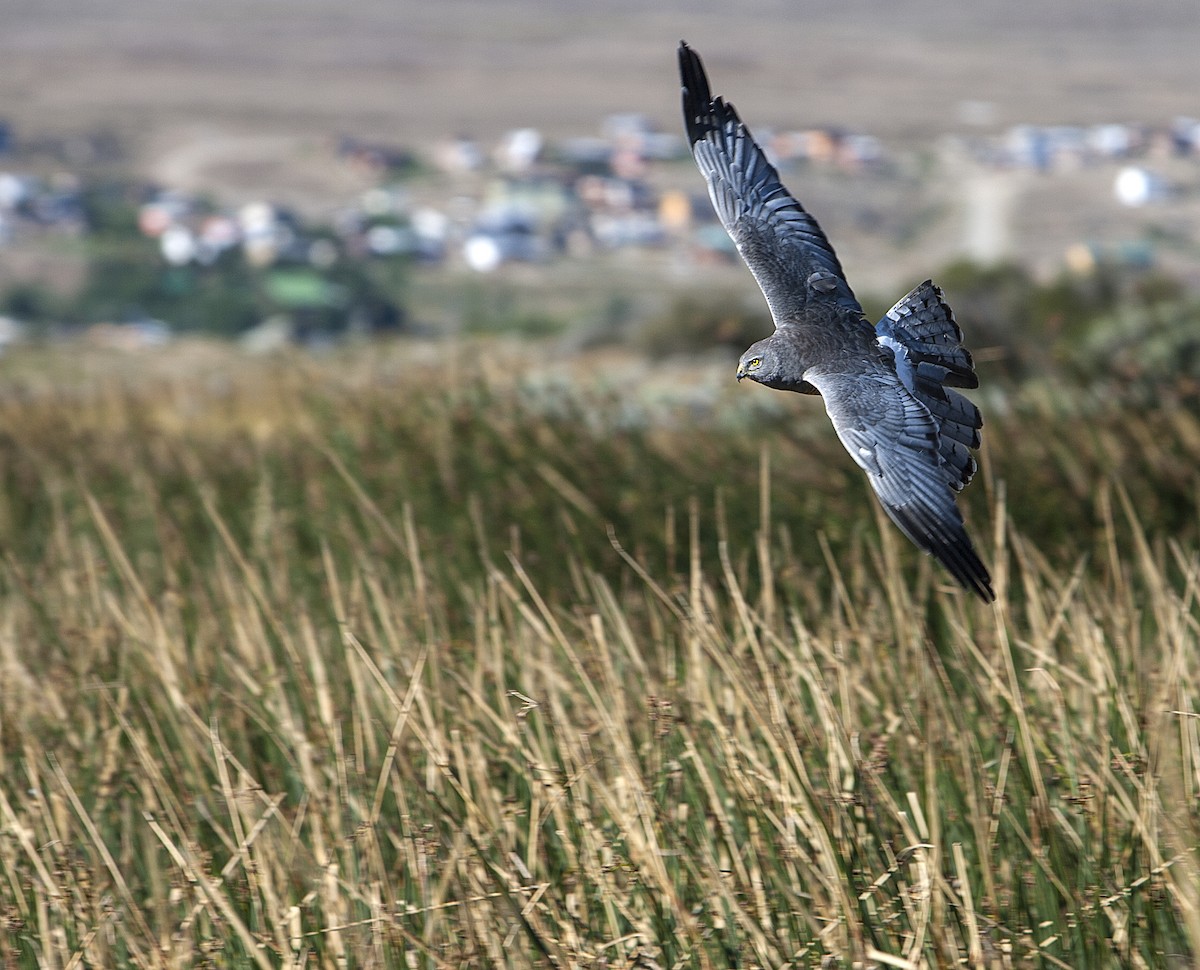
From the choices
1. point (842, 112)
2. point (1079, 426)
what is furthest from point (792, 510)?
point (842, 112)

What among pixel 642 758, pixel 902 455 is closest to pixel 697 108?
pixel 902 455

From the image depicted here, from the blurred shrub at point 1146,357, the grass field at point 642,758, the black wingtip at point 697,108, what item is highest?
the black wingtip at point 697,108

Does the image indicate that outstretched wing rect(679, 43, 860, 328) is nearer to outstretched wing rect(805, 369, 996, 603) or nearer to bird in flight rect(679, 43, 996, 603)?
bird in flight rect(679, 43, 996, 603)

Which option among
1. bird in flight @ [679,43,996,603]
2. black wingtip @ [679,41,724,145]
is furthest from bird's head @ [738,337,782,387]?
black wingtip @ [679,41,724,145]

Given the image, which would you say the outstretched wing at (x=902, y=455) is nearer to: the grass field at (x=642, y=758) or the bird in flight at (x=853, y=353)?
the bird in flight at (x=853, y=353)

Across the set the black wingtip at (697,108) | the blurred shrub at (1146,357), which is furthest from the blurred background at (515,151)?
the black wingtip at (697,108)

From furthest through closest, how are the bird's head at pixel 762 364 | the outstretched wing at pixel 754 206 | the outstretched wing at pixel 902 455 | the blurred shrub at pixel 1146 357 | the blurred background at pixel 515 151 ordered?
the blurred background at pixel 515 151 → the blurred shrub at pixel 1146 357 → the outstretched wing at pixel 754 206 → the bird's head at pixel 762 364 → the outstretched wing at pixel 902 455

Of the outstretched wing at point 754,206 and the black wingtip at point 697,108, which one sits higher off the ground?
the black wingtip at point 697,108
